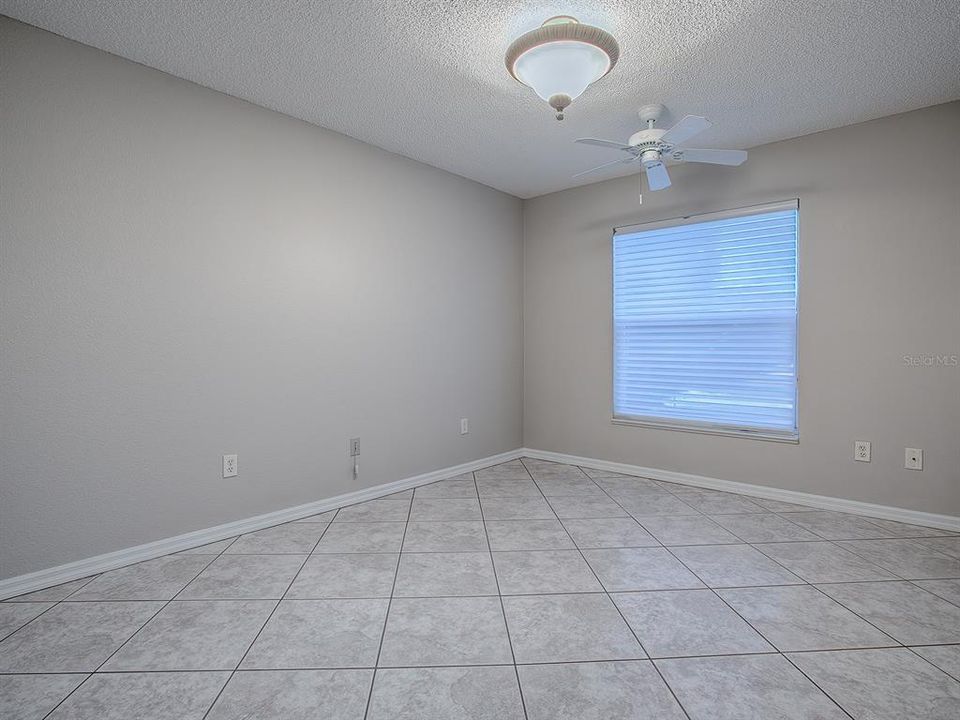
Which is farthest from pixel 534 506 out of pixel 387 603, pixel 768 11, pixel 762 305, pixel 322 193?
pixel 768 11

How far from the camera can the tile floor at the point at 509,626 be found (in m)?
1.46

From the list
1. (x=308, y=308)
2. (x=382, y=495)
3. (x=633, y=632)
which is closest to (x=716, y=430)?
(x=633, y=632)

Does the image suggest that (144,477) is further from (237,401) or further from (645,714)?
(645,714)

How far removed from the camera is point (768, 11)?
81.8 inches

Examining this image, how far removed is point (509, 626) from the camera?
1.85 meters

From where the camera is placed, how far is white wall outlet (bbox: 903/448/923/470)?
2918 millimetres

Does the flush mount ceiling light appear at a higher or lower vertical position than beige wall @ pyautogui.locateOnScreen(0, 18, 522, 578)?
higher

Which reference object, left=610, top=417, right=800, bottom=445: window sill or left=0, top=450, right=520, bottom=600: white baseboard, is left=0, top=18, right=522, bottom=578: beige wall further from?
left=610, top=417, right=800, bottom=445: window sill

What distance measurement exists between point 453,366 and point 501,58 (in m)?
2.26

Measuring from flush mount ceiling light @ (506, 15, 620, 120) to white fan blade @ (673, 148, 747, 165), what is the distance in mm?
898

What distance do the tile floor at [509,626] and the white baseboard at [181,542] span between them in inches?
2.9

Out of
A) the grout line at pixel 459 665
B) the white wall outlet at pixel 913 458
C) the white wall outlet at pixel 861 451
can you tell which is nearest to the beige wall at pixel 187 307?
the grout line at pixel 459 665

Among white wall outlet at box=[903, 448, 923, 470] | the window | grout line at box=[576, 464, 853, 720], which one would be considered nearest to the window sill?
the window

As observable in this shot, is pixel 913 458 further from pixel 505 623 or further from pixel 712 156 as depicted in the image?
pixel 505 623
